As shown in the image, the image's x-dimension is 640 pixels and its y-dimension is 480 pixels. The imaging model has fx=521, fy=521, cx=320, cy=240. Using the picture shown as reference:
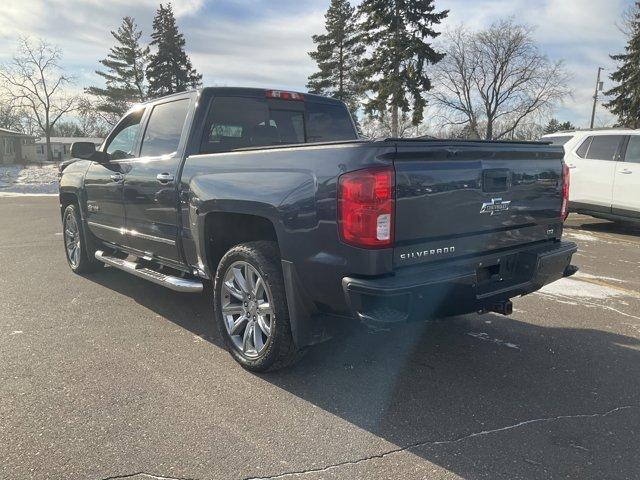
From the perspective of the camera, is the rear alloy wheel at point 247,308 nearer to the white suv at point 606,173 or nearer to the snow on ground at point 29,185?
the white suv at point 606,173

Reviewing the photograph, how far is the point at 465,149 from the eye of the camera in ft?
10.3

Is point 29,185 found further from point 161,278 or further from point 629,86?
point 629,86

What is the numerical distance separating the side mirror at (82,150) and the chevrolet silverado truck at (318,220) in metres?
0.68

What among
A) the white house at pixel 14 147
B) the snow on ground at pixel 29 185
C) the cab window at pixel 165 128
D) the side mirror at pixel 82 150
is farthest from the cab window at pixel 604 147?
the white house at pixel 14 147

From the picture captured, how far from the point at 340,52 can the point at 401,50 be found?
1195 cm

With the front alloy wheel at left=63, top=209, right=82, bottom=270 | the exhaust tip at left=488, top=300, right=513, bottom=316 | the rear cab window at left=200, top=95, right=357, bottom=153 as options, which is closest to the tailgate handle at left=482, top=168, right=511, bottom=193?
the exhaust tip at left=488, top=300, right=513, bottom=316

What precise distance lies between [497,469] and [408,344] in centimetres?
165

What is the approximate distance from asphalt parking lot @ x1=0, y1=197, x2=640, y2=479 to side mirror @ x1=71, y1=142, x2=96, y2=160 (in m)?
1.49

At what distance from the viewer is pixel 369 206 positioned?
2.78 metres

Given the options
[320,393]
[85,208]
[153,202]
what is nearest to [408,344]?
[320,393]

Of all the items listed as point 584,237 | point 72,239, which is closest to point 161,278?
point 72,239

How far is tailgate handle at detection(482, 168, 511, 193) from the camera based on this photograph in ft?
10.7

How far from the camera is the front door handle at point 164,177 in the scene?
13.8 feet

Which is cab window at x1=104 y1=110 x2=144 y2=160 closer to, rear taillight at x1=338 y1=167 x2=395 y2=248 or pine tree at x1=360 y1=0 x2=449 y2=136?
rear taillight at x1=338 y1=167 x2=395 y2=248
